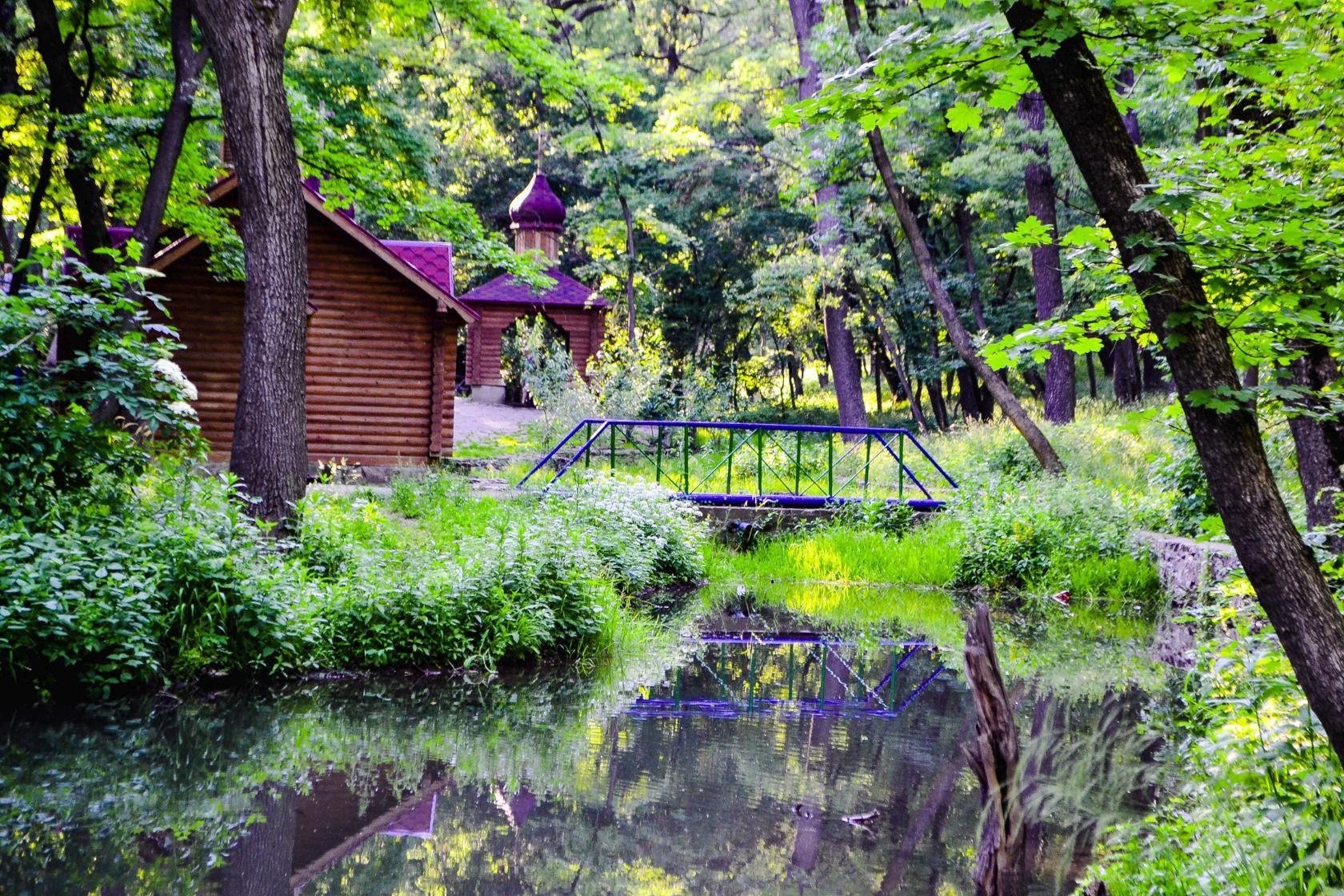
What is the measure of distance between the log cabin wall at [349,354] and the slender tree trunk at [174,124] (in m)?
5.10

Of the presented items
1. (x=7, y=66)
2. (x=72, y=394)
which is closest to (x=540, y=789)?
(x=72, y=394)

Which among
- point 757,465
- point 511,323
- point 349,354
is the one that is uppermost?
point 511,323

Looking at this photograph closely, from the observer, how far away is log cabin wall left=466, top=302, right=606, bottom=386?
3303 centimetres

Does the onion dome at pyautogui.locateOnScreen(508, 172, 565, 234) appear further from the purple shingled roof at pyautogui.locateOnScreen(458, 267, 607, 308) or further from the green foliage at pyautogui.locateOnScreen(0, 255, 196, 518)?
the green foliage at pyautogui.locateOnScreen(0, 255, 196, 518)

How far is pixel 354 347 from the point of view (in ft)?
61.8

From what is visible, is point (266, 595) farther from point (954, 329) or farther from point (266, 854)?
point (954, 329)

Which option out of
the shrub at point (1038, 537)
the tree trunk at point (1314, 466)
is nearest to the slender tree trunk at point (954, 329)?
the shrub at point (1038, 537)

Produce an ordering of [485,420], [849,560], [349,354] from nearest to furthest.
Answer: [849,560] → [349,354] → [485,420]

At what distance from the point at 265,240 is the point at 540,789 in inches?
234

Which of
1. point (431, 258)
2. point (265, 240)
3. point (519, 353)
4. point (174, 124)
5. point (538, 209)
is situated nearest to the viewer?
point (265, 240)

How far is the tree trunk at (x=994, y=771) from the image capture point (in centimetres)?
400

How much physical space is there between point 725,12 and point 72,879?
31.3 m

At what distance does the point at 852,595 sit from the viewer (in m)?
12.8

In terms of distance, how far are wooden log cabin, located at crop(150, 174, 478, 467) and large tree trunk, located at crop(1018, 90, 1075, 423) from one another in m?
9.99
